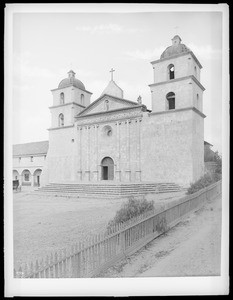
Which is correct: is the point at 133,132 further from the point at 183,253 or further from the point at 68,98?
the point at 183,253

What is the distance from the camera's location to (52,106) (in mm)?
5738

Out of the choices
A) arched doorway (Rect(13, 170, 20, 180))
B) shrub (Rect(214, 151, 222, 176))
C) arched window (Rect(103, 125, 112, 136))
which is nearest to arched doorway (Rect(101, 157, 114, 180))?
arched window (Rect(103, 125, 112, 136))

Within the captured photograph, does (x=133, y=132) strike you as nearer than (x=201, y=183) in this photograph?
No

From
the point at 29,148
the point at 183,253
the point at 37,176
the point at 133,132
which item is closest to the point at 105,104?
the point at 133,132

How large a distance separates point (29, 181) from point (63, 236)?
1660mm

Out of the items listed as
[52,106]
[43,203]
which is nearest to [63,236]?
[43,203]

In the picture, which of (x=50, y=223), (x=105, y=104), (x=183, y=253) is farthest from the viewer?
(x=105, y=104)

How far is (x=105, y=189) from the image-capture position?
7023mm

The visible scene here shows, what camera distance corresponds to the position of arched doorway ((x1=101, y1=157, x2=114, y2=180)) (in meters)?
8.24

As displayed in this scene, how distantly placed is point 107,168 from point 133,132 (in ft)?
4.77

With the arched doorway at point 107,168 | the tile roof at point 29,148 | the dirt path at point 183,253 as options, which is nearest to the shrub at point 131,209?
the dirt path at point 183,253

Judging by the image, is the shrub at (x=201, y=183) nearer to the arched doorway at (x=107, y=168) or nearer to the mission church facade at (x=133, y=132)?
the mission church facade at (x=133, y=132)

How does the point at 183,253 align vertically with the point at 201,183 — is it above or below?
below

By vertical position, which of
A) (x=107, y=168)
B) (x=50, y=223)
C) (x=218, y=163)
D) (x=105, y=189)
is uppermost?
(x=218, y=163)
